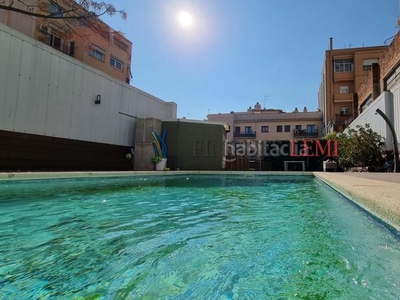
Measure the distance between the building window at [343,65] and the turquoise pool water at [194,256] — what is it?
1153 inches

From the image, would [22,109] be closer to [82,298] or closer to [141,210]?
[141,210]

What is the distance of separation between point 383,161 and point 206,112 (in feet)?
100

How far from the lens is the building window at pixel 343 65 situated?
27828 millimetres

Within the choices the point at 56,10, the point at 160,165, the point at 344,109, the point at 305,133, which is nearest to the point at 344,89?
the point at 344,109

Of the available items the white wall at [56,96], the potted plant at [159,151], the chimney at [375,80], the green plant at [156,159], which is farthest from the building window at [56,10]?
the chimney at [375,80]

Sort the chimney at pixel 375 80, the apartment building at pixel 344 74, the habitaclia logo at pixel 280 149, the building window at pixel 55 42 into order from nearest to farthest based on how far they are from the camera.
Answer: the chimney at pixel 375 80 < the habitaclia logo at pixel 280 149 < the building window at pixel 55 42 < the apartment building at pixel 344 74

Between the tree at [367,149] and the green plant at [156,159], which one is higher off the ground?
the tree at [367,149]

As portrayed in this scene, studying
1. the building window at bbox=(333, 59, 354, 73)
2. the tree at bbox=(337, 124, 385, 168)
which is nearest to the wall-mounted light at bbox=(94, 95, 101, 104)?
the tree at bbox=(337, 124, 385, 168)

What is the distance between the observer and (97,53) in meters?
19.2

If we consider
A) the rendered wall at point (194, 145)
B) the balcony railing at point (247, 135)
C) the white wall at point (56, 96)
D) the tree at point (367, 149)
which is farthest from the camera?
the balcony railing at point (247, 135)

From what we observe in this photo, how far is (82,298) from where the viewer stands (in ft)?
4.02

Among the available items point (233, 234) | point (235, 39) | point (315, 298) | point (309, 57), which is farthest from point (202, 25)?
point (315, 298)

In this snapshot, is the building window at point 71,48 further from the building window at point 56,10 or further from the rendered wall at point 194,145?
the building window at point 56,10

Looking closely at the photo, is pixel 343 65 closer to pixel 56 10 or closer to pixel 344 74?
pixel 344 74
